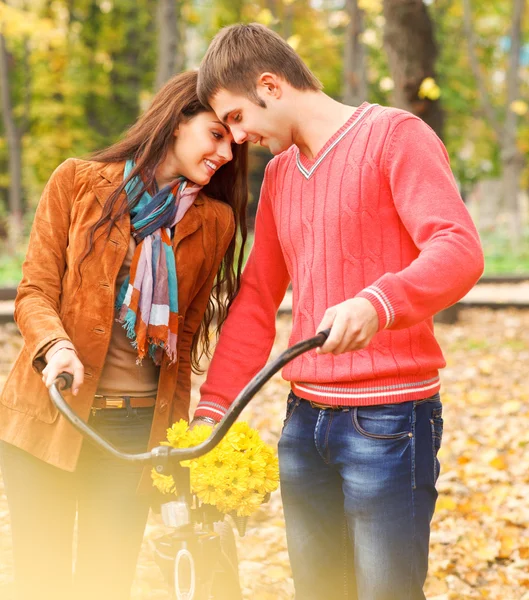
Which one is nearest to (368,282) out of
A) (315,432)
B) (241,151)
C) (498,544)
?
(315,432)

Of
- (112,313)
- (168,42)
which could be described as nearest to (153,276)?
(112,313)

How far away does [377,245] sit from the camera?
2.18 m

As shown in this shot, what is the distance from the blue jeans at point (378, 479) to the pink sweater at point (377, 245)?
0.19 ft

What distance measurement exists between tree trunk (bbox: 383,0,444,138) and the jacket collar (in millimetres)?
7142

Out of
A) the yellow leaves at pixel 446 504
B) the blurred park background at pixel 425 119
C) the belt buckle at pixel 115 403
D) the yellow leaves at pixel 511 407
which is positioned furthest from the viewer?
the yellow leaves at pixel 511 407

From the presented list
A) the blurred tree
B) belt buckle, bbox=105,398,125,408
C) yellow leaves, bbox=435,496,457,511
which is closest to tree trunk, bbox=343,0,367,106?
the blurred tree

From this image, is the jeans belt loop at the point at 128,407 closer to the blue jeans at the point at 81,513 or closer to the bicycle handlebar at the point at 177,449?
the blue jeans at the point at 81,513

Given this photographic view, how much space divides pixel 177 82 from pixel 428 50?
751cm

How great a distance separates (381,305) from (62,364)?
0.90m

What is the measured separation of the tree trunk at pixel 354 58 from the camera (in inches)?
540

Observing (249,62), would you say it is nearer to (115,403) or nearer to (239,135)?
(239,135)

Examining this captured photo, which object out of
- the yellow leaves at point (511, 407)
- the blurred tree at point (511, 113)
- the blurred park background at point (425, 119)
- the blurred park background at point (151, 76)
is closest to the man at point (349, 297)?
the blurred park background at point (425, 119)

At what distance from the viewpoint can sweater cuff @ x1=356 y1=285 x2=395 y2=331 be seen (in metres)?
1.83

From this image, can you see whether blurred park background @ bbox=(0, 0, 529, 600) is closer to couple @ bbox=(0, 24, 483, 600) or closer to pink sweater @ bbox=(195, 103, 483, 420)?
couple @ bbox=(0, 24, 483, 600)
